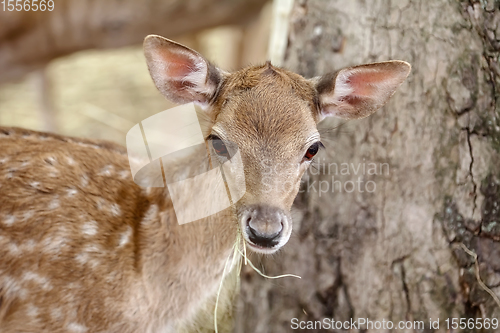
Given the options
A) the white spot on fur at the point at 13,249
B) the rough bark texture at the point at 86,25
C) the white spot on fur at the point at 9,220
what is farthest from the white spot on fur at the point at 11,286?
the rough bark texture at the point at 86,25

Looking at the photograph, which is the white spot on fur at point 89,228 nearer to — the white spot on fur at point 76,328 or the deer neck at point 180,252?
the deer neck at point 180,252

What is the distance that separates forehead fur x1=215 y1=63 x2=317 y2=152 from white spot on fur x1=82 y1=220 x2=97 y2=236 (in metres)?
0.80

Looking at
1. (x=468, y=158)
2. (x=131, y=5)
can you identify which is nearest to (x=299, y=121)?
(x=468, y=158)

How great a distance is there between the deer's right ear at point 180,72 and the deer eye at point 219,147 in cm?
27

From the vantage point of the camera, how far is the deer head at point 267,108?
193cm

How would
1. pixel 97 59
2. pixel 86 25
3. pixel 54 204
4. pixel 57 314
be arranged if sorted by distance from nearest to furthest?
pixel 57 314 < pixel 54 204 < pixel 86 25 < pixel 97 59

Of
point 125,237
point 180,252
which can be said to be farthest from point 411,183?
point 125,237

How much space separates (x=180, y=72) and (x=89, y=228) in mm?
863

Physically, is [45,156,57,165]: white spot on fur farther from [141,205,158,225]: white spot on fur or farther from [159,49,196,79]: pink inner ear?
[159,49,196,79]: pink inner ear

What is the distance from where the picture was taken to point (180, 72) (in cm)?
218

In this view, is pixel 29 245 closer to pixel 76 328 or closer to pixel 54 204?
pixel 54 204

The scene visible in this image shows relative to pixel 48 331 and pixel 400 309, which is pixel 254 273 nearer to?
pixel 400 309

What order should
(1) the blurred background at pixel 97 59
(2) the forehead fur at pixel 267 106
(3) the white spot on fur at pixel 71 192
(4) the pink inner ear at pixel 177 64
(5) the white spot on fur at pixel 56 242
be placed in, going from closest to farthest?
(2) the forehead fur at pixel 267 106
(4) the pink inner ear at pixel 177 64
(5) the white spot on fur at pixel 56 242
(3) the white spot on fur at pixel 71 192
(1) the blurred background at pixel 97 59

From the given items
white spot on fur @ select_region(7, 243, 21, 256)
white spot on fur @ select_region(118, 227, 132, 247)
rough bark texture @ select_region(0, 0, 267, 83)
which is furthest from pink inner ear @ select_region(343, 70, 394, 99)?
rough bark texture @ select_region(0, 0, 267, 83)
